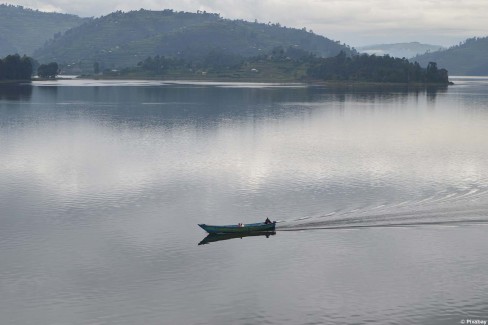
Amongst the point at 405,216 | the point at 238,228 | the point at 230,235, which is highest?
the point at 405,216

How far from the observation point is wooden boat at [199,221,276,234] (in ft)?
287

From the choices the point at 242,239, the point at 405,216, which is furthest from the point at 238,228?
the point at 405,216

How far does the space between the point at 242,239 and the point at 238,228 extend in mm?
1626

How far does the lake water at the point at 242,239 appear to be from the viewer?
6431cm

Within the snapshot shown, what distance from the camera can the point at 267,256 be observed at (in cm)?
7956

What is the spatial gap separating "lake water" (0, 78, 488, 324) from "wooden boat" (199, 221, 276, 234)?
5.18 feet

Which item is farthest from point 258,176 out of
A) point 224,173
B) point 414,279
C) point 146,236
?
point 414,279

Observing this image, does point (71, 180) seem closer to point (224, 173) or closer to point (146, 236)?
point (224, 173)

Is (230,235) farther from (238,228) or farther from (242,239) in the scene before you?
(242,239)

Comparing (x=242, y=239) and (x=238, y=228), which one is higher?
(x=238, y=228)

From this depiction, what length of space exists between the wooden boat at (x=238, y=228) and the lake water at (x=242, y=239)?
1.58 meters

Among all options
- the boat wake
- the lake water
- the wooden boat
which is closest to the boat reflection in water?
the wooden boat

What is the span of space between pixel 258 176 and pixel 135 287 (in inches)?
2399

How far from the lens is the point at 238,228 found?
87.8m
